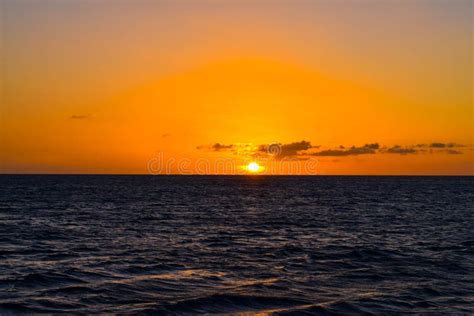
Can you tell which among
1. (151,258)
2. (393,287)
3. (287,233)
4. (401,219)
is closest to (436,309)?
(393,287)

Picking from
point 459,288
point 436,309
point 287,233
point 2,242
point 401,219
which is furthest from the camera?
point 401,219

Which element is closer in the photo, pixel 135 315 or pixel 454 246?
pixel 135 315

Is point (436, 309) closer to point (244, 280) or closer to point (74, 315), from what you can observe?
point (244, 280)

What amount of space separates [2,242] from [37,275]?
13723mm

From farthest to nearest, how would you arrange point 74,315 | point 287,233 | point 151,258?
point 287,233 < point 151,258 < point 74,315

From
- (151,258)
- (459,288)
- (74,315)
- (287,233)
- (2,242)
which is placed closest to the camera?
(74,315)

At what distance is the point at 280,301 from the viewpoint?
22562 millimetres

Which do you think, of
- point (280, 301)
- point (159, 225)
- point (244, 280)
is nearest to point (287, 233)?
point (159, 225)

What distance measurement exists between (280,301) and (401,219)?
4186 cm

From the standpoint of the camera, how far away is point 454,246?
1529 inches

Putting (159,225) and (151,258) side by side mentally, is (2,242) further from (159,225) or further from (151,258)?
(159,225)

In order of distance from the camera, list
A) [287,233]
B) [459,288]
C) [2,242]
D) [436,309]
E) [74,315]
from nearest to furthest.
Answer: [74,315]
[436,309]
[459,288]
[2,242]
[287,233]

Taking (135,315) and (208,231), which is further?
(208,231)

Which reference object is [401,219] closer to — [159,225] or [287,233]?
[287,233]
